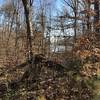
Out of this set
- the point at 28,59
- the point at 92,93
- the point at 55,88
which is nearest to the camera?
the point at 92,93

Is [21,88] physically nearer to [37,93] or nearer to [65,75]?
[37,93]

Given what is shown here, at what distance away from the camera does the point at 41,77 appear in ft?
42.5

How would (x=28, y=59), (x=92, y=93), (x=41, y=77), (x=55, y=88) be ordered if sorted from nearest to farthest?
(x=92, y=93), (x=55, y=88), (x=41, y=77), (x=28, y=59)

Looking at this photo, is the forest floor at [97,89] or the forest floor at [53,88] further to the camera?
the forest floor at [53,88]

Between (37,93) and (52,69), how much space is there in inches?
75.0

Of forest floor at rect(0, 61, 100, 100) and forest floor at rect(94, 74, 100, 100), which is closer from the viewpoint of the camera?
forest floor at rect(94, 74, 100, 100)

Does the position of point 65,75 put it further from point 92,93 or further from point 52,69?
point 92,93

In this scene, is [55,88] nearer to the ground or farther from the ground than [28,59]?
nearer to the ground

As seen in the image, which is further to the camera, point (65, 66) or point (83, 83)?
point (65, 66)

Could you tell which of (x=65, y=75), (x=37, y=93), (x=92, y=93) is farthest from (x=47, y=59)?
(x=92, y=93)

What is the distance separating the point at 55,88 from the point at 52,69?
150 centimetres

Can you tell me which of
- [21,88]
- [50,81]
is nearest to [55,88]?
[50,81]

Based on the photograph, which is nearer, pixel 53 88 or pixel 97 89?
pixel 97 89

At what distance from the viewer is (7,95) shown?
12156 millimetres
